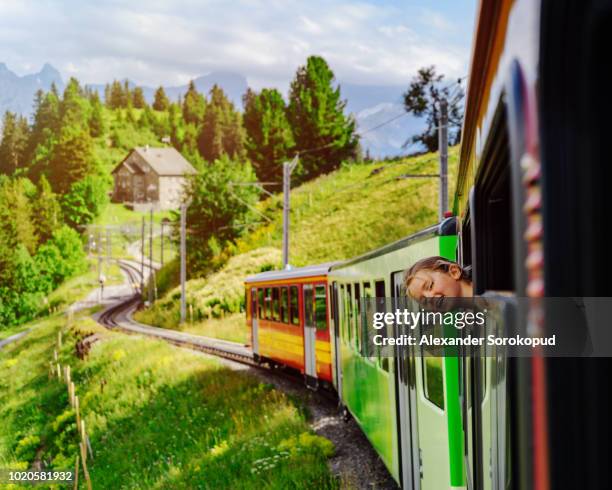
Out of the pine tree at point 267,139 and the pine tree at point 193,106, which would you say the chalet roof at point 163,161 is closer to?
the pine tree at point 193,106

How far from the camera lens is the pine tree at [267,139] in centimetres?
7138

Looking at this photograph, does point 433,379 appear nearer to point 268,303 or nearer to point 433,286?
point 433,286

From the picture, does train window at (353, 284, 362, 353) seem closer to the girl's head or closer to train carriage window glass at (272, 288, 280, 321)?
the girl's head

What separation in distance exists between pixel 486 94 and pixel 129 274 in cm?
7170

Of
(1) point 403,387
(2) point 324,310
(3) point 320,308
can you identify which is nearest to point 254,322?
(3) point 320,308

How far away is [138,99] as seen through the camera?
17425 centimetres

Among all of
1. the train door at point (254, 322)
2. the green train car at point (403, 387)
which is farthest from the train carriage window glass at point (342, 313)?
the train door at point (254, 322)

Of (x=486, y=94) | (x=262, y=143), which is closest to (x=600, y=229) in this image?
(x=486, y=94)

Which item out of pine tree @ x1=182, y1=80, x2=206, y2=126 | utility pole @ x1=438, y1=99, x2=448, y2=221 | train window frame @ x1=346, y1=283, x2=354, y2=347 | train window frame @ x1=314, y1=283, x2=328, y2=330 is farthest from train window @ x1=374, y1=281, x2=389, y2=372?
pine tree @ x1=182, y1=80, x2=206, y2=126

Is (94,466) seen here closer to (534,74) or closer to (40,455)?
(40,455)

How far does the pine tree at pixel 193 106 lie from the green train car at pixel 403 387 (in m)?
141

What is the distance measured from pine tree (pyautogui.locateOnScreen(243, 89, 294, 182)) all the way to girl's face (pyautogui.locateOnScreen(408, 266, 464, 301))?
68.6 meters

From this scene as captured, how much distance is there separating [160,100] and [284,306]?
15912 centimetres

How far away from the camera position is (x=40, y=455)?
22.8 m
